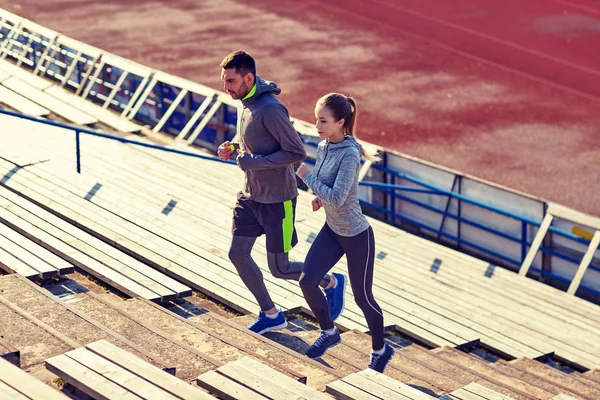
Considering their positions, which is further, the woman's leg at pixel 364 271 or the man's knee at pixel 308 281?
the man's knee at pixel 308 281

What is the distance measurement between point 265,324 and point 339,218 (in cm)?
146

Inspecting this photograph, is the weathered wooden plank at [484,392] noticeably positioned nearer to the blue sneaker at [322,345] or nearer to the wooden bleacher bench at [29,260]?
the blue sneaker at [322,345]

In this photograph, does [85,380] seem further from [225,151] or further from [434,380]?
[434,380]

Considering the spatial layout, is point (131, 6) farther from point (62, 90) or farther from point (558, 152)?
point (558, 152)

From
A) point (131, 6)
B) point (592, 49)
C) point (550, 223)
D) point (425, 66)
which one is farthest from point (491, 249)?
point (131, 6)

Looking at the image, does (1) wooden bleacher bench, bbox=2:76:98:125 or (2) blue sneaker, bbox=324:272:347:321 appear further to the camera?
(1) wooden bleacher bench, bbox=2:76:98:125

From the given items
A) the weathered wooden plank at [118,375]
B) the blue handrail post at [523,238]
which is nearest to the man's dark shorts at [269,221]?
the weathered wooden plank at [118,375]

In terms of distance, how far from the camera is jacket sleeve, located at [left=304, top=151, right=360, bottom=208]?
705 centimetres

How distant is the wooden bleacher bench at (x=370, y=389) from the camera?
6414 mm

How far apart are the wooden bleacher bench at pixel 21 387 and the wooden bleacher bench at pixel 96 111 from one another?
37.6ft

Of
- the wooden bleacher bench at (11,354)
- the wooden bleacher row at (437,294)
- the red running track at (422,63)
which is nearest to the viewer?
the wooden bleacher bench at (11,354)

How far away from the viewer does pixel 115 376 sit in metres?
5.98

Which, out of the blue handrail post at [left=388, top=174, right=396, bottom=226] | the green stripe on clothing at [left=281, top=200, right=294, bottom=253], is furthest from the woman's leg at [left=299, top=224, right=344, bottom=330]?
the blue handrail post at [left=388, top=174, right=396, bottom=226]

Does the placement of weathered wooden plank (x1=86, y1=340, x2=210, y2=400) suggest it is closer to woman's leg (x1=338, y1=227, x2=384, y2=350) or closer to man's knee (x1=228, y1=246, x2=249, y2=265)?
man's knee (x1=228, y1=246, x2=249, y2=265)
